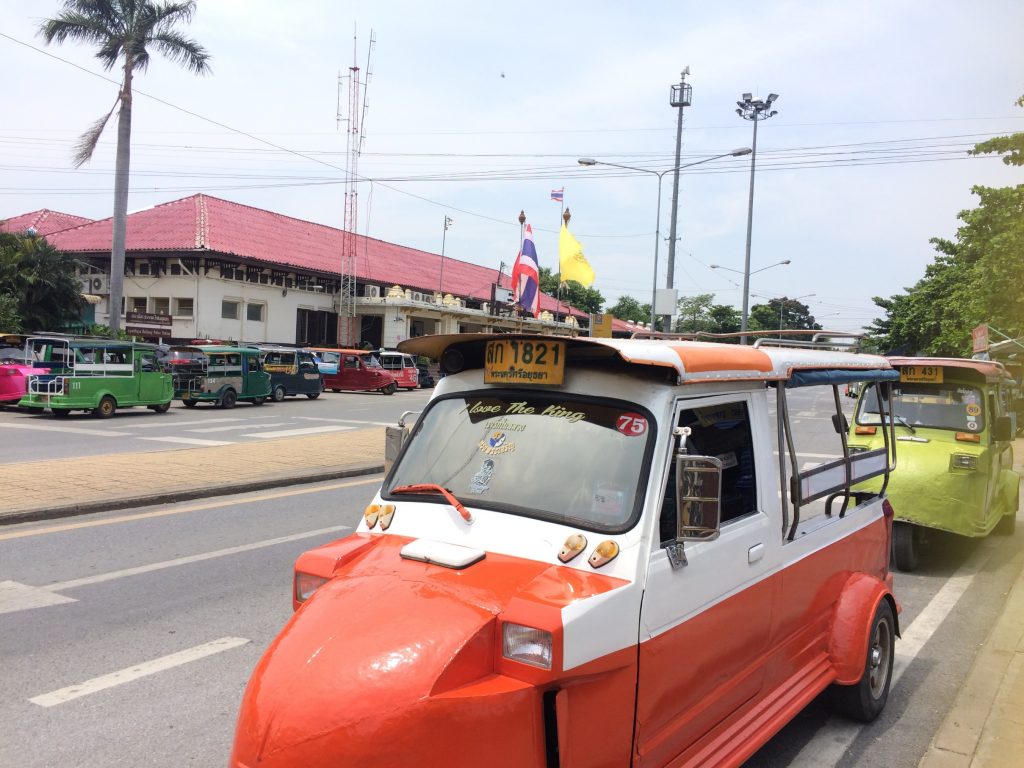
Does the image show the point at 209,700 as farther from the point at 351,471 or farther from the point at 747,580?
the point at 351,471

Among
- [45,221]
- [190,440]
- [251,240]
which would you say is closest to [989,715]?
[190,440]

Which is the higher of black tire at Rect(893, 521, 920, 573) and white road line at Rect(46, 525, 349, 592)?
black tire at Rect(893, 521, 920, 573)

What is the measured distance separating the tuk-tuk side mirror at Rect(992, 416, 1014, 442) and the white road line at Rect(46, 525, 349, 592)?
6558 mm

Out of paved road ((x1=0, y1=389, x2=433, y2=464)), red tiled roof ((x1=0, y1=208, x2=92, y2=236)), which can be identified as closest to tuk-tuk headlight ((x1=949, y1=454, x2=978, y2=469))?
paved road ((x1=0, y1=389, x2=433, y2=464))

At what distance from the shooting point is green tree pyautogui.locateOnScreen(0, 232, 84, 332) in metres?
29.4

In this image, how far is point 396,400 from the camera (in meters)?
30.6

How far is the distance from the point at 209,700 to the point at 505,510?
2272mm

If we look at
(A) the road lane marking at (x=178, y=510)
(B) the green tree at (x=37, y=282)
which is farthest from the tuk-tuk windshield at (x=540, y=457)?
(B) the green tree at (x=37, y=282)

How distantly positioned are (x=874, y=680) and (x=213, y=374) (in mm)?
23483

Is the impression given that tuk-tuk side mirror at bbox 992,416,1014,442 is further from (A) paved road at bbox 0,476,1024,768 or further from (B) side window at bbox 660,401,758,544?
(B) side window at bbox 660,401,758,544

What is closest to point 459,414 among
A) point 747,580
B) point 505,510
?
point 505,510

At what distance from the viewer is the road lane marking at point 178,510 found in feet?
26.0

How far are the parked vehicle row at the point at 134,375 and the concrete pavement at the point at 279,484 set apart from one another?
7.61m

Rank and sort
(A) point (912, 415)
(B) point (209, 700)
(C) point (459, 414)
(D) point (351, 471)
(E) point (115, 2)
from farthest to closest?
(E) point (115, 2)
(D) point (351, 471)
(A) point (912, 415)
(B) point (209, 700)
(C) point (459, 414)
